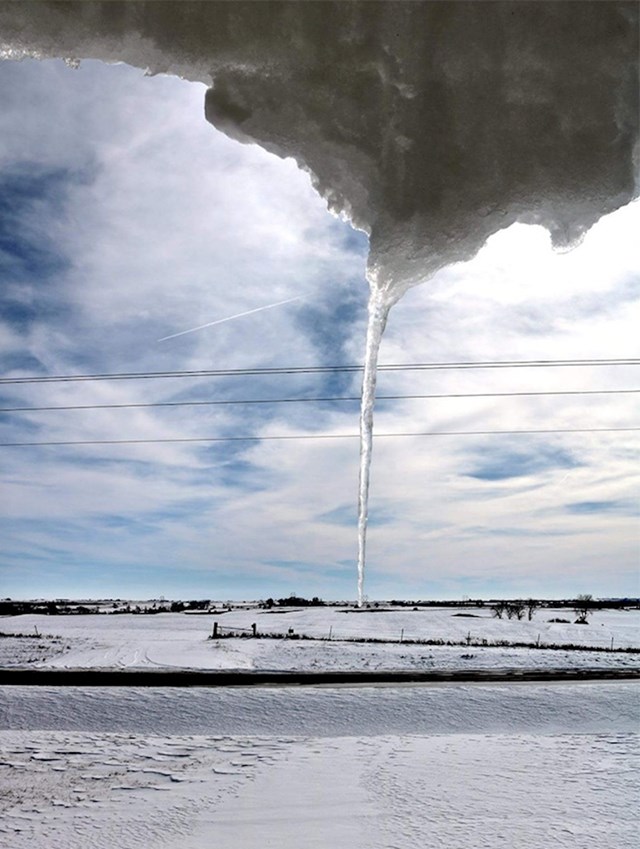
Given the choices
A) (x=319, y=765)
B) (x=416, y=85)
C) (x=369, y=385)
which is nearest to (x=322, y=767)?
(x=319, y=765)

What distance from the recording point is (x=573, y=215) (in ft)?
4.28

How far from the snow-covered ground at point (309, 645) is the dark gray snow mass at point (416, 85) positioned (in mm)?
16215

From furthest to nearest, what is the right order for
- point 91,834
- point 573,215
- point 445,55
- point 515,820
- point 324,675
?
point 324,675, point 515,820, point 91,834, point 573,215, point 445,55

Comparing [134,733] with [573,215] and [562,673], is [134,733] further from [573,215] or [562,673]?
[573,215]

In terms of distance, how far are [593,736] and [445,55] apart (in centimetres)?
1215

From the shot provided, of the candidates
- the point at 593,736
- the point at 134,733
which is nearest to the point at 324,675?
the point at 134,733

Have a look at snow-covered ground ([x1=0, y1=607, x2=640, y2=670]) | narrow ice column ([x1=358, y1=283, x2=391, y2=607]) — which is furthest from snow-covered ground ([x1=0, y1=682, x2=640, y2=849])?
narrow ice column ([x1=358, y1=283, x2=391, y2=607])

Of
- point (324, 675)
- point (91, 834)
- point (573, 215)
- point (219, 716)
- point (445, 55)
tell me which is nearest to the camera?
point (445, 55)

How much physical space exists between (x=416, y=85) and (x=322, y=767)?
388 inches

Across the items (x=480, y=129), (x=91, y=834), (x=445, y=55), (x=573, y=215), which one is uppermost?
(x=445, y=55)

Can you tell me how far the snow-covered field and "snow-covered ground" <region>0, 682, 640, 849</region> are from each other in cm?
3

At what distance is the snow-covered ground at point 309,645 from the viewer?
17.2m

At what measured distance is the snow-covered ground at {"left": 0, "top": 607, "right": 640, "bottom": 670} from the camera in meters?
17.2

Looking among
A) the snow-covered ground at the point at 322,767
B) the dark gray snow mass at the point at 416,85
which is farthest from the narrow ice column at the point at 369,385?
the snow-covered ground at the point at 322,767
